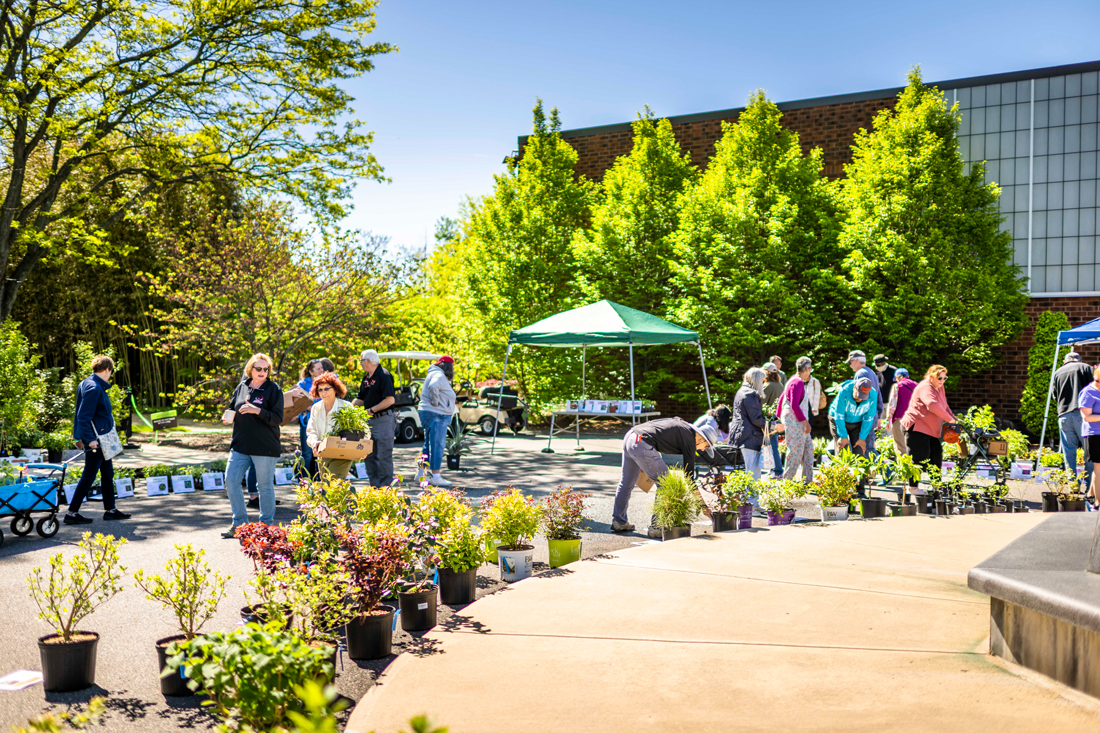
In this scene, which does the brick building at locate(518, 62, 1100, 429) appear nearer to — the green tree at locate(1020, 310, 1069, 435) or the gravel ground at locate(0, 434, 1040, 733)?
the green tree at locate(1020, 310, 1069, 435)

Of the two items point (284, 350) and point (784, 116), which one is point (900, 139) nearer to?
point (784, 116)

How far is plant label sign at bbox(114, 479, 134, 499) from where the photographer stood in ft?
32.3

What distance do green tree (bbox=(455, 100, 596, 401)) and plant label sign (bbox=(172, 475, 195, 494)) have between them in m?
12.5

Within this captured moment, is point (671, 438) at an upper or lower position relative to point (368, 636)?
upper

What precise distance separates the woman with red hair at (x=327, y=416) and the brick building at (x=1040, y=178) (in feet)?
57.2

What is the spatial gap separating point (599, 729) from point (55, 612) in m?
2.64

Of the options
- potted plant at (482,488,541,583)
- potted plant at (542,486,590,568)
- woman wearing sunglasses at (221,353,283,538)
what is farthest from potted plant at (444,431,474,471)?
potted plant at (482,488,541,583)

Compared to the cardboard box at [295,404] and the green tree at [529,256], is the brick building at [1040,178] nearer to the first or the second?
the green tree at [529,256]

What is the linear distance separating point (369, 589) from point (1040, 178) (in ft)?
72.5

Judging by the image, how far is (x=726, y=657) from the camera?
12.6 feet

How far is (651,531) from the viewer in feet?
24.0

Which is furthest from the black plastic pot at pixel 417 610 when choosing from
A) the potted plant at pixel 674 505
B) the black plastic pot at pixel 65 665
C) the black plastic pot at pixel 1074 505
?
the black plastic pot at pixel 1074 505

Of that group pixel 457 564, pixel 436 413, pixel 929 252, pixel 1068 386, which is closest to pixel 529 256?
pixel 929 252

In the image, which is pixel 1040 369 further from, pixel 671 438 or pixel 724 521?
pixel 671 438
